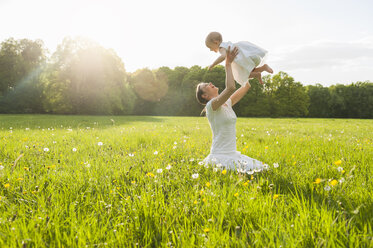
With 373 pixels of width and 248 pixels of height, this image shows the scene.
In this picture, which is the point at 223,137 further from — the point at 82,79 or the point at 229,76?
the point at 82,79

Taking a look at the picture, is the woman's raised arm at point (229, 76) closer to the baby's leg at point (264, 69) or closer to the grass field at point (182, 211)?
the baby's leg at point (264, 69)

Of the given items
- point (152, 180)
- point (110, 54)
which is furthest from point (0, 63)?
point (152, 180)

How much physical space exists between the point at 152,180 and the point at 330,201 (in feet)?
6.59

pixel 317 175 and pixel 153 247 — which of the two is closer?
pixel 153 247

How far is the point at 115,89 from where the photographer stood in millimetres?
36281

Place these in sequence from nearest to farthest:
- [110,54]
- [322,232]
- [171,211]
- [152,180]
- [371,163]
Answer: [322,232] < [171,211] < [152,180] < [371,163] < [110,54]

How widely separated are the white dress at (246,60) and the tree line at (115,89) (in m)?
34.3

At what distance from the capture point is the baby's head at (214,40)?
4.02m

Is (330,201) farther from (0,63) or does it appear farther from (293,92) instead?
(293,92)

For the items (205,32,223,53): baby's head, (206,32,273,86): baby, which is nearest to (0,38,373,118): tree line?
(205,32,223,53): baby's head

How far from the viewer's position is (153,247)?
1.88 metres

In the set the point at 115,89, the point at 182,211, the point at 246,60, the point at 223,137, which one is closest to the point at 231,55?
the point at 246,60

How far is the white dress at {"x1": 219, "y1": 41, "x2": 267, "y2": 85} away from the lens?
336cm

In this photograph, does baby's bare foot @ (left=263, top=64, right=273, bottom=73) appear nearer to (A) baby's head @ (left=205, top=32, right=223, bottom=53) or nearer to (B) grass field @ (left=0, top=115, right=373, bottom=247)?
(A) baby's head @ (left=205, top=32, right=223, bottom=53)
